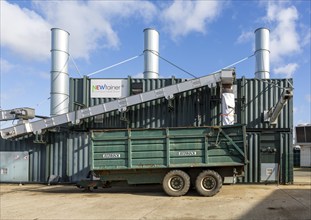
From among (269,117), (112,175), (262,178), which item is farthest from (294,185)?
(112,175)

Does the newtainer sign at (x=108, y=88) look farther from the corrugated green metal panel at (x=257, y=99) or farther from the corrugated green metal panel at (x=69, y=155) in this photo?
the corrugated green metal panel at (x=257, y=99)

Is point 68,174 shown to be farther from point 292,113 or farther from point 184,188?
point 292,113

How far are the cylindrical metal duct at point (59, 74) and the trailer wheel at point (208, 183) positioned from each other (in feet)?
32.3

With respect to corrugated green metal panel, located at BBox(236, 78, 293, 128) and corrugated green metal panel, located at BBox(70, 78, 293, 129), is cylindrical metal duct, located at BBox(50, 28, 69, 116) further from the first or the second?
corrugated green metal panel, located at BBox(236, 78, 293, 128)

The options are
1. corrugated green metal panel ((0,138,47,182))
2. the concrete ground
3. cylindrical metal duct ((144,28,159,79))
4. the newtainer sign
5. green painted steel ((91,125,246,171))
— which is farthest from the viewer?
cylindrical metal duct ((144,28,159,79))

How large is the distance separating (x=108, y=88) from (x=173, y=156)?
24.6ft

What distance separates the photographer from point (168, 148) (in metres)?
12.7

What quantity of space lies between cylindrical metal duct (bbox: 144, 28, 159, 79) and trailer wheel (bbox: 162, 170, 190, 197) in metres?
9.66

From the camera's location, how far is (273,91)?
57.6 feet

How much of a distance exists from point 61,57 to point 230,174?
11893 mm

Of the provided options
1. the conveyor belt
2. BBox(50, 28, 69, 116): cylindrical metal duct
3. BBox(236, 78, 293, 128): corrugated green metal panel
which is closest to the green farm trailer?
the conveyor belt

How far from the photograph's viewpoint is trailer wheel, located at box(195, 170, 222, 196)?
12.3 meters

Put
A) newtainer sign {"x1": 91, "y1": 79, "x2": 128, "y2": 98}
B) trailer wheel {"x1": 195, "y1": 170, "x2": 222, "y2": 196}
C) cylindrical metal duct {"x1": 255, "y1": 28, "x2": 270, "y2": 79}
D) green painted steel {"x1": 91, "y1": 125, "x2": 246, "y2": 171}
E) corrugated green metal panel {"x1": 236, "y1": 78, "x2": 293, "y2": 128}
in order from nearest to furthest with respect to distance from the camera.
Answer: trailer wheel {"x1": 195, "y1": 170, "x2": 222, "y2": 196}, green painted steel {"x1": 91, "y1": 125, "x2": 246, "y2": 171}, corrugated green metal panel {"x1": 236, "y1": 78, "x2": 293, "y2": 128}, newtainer sign {"x1": 91, "y1": 79, "x2": 128, "y2": 98}, cylindrical metal duct {"x1": 255, "y1": 28, "x2": 270, "y2": 79}

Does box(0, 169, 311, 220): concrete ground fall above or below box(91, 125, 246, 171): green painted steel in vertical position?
below
